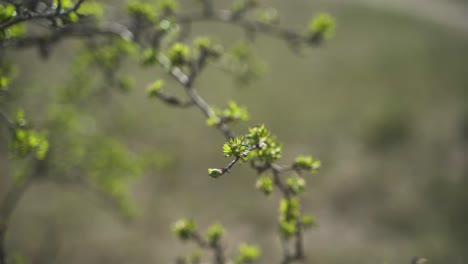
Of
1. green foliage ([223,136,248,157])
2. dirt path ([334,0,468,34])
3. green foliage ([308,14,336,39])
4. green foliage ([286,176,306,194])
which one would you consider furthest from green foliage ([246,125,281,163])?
dirt path ([334,0,468,34])

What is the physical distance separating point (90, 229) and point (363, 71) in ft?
30.9

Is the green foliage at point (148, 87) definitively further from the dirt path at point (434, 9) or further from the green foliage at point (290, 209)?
the dirt path at point (434, 9)

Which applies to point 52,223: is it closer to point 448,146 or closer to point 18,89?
point 18,89

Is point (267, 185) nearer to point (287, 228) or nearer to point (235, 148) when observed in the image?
point (287, 228)

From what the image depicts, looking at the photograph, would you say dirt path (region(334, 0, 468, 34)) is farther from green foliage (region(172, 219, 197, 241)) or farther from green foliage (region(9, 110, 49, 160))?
green foliage (region(9, 110, 49, 160))

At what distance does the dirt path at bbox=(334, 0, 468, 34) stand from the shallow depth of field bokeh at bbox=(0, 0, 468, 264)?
568 millimetres

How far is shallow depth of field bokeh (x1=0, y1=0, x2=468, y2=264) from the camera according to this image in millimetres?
8016

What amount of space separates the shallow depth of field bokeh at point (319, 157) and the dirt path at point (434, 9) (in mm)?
568

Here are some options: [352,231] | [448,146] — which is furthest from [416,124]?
[352,231]

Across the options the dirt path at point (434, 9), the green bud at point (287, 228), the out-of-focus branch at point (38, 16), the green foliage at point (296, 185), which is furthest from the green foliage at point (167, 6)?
the dirt path at point (434, 9)

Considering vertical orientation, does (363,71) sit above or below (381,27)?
below

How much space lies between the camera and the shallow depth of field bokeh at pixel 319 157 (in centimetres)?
802

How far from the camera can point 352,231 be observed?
332 inches

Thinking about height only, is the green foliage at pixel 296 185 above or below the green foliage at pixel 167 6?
below
